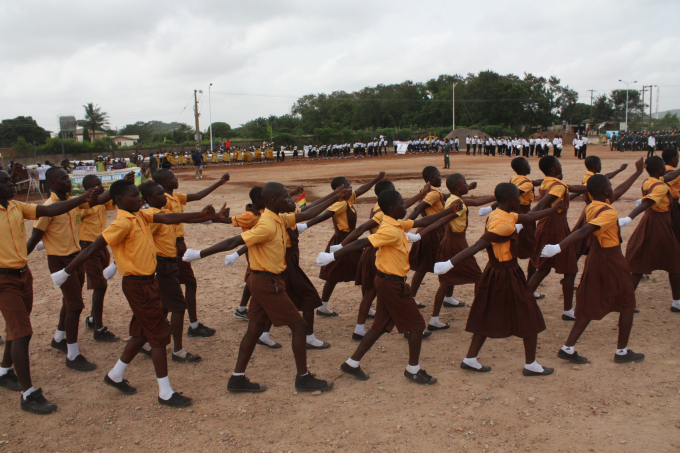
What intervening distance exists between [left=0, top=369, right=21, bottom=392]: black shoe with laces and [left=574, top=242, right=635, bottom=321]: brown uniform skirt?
17.3 ft

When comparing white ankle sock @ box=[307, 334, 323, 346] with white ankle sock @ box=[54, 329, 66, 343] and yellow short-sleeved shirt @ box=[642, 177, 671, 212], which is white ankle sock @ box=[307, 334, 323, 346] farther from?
yellow short-sleeved shirt @ box=[642, 177, 671, 212]

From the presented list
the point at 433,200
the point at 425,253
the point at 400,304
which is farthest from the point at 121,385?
the point at 433,200

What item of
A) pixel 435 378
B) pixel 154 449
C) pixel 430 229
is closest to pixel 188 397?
pixel 154 449

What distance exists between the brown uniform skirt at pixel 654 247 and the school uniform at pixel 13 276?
6323 millimetres

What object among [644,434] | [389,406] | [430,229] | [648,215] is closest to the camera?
[644,434]

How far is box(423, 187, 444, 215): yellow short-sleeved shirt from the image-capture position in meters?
5.96

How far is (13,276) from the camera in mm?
4207

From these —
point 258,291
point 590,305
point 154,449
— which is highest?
point 258,291

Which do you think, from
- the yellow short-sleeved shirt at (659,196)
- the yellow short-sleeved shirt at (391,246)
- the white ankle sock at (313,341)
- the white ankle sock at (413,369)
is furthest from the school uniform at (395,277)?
the yellow short-sleeved shirt at (659,196)

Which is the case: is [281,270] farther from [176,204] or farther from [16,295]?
[16,295]

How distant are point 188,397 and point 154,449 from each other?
69 cm

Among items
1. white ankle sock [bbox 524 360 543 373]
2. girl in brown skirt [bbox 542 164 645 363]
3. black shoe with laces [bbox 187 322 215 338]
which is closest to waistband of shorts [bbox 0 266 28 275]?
black shoe with laces [bbox 187 322 215 338]

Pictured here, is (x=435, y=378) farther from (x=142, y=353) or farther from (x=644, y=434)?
(x=142, y=353)

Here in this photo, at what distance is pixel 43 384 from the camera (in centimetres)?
468
